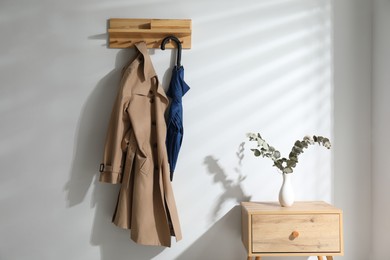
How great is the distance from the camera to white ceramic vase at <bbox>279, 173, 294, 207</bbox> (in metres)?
2.06

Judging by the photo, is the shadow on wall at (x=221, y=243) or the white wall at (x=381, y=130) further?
the shadow on wall at (x=221, y=243)

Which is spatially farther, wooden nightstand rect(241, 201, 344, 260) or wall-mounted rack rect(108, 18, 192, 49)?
wall-mounted rack rect(108, 18, 192, 49)

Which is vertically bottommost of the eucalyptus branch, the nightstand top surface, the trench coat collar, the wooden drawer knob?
the wooden drawer knob

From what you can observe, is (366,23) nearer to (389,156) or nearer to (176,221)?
(389,156)

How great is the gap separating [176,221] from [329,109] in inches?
42.8

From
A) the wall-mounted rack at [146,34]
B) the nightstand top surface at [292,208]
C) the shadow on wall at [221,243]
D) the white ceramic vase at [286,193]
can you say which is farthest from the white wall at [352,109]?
the wall-mounted rack at [146,34]

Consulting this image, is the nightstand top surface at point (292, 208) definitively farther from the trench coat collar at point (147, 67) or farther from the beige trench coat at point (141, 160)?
the trench coat collar at point (147, 67)

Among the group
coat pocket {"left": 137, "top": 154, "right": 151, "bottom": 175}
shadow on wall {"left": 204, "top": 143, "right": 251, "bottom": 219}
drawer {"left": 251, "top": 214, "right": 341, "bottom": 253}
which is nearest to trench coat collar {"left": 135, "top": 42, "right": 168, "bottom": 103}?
coat pocket {"left": 137, "top": 154, "right": 151, "bottom": 175}

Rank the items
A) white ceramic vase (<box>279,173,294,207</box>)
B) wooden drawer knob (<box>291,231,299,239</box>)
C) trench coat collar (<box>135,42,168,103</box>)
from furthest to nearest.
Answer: trench coat collar (<box>135,42,168,103</box>), white ceramic vase (<box>279,173,294,207</box>), wooden drawer knob (<box>291,231,299,239</box>)

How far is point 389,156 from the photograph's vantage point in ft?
6.91

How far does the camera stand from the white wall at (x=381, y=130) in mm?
2141

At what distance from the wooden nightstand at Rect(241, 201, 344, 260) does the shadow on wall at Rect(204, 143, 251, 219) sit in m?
0.33

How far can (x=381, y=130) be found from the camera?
219cm

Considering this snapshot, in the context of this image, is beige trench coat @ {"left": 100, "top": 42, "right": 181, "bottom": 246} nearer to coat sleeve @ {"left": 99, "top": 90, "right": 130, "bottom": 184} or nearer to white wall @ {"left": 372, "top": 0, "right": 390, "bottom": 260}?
coat sleeve @ {"left": 99, "top": 90, "right": 130, "bottom": 184}
